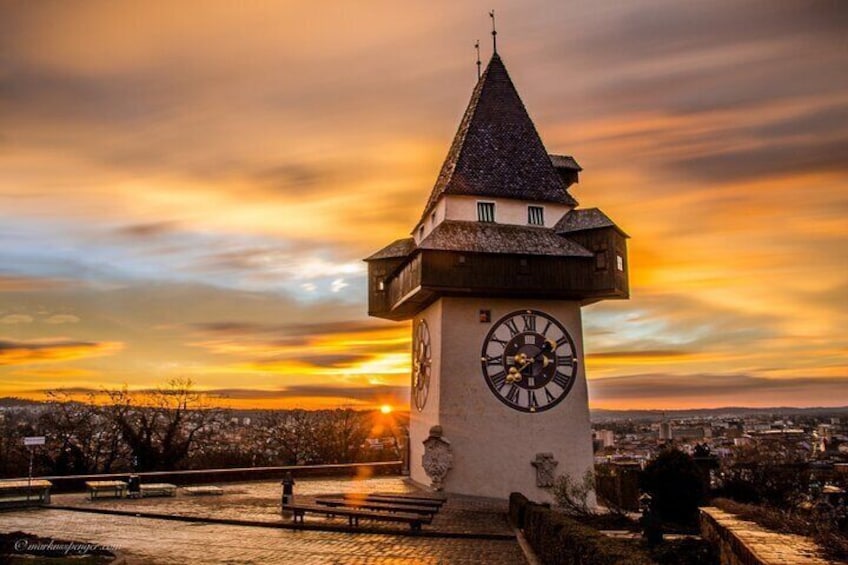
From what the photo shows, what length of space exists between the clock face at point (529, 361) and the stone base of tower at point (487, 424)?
21 centimetres

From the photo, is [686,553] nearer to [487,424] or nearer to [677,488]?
[677,488]

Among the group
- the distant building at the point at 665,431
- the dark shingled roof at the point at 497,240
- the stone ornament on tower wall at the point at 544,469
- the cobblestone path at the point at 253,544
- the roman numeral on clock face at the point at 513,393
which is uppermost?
the dark shingled roof at the point at 497,240

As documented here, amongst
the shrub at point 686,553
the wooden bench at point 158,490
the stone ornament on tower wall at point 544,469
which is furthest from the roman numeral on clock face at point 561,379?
the wooden bench at point 158,490

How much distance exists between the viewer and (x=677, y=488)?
17.8m

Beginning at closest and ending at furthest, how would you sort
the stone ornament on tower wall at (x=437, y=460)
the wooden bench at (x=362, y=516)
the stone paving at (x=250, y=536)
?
the stone paving at (x=250, y=536) < the wooden bench at (x=362, y=516) < the stone ornament on tower wall at (x=437, y=460)

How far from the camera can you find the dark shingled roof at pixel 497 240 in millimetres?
23484

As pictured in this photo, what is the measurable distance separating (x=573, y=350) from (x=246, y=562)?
14595 millimetres

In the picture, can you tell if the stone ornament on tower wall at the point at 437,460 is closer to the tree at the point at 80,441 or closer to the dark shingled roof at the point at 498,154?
the dark shingled roof at the point at 498,154

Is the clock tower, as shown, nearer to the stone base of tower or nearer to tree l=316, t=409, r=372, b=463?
the stone base of tower

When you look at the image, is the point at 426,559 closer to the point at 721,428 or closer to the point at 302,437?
the point at 302,437

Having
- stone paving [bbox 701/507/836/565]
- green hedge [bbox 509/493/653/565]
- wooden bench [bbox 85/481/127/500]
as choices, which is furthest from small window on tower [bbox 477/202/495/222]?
stone paving [bbox 701/507/836/565]

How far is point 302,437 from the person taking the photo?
111ft

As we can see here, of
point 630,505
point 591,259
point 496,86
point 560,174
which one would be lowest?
point 630,505

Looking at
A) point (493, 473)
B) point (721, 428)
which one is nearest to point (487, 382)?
point (493, 473)
